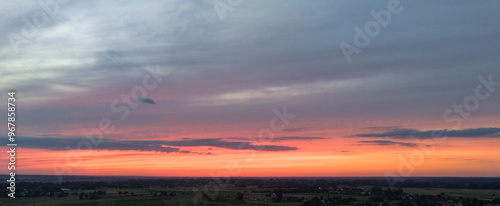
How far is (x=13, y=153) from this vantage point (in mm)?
27766

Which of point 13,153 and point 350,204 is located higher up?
point 13,153

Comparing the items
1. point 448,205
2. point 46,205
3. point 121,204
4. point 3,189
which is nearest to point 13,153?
point 46,205

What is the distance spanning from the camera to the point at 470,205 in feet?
177

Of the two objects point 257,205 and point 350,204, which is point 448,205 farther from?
point 257,205

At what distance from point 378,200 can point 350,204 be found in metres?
8.20

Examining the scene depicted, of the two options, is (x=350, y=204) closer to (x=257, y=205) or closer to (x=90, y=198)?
(x=257, y=205)

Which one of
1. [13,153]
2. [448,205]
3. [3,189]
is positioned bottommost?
[448,205]


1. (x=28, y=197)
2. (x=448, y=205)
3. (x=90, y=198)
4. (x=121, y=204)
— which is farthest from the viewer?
(x=90, y=198)

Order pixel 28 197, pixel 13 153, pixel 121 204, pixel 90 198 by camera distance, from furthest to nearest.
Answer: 1. pixel 90 198
2. pixel 28 197
3. pixel 121 204
4. pixel 13 153

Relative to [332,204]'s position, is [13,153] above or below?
above

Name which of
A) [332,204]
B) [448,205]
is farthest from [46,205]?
[448,205]

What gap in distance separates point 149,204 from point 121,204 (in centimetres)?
414

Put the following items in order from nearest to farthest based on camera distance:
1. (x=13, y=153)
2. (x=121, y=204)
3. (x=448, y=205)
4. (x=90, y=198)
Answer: (x=13, y=153), (x=448, y=205), (x=121, y=204), (x=90, y=198)

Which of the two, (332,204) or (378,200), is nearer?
(332,204)
